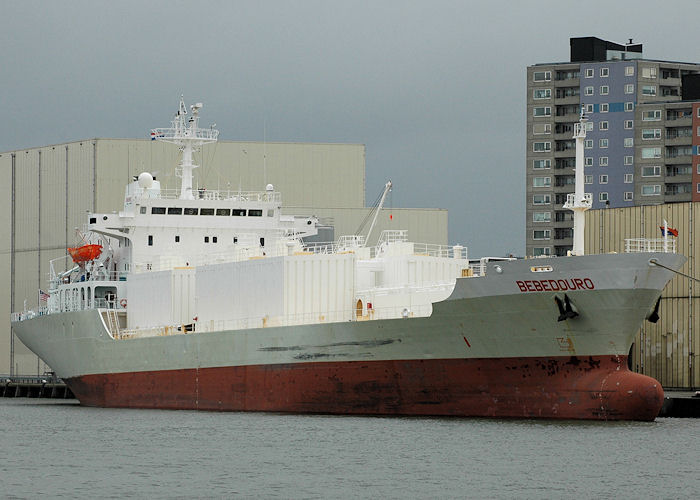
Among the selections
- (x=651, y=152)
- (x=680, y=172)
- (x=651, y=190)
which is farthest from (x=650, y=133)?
(x=651, y=190)

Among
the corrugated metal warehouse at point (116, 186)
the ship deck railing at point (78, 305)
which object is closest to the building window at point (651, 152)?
the corrugated metal warehouse at point (116, 186)

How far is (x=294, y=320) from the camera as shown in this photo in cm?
4362

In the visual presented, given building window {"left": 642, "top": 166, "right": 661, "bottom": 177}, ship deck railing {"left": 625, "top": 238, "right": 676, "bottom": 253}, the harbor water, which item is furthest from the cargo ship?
building window {"left": 642, "top": 166, "right": 661, "bottom": 177}

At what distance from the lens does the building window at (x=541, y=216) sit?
4126 inches

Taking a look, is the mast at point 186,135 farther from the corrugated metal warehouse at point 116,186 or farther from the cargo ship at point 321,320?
the corrugated metal warehouse at point 116,186

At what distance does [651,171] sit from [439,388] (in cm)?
6511

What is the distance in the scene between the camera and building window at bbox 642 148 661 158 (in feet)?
330

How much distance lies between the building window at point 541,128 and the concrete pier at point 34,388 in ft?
154

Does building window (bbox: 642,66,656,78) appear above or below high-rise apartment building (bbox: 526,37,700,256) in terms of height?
above

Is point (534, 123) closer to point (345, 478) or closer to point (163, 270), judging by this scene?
point (163, 270)

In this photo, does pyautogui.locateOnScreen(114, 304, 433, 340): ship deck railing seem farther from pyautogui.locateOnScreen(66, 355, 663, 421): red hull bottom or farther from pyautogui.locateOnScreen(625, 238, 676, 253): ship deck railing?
pyautogui.locateOnScreen(625, 238, 676, 253): ship deck railing

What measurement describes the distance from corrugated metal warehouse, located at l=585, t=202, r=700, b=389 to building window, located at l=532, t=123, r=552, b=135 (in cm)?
5466

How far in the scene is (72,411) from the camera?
5141 centimetres

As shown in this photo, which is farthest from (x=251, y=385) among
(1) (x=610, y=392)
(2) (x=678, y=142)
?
(2) (x=678, y=142)
